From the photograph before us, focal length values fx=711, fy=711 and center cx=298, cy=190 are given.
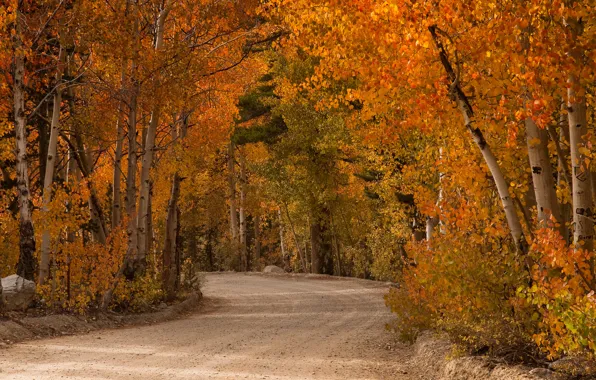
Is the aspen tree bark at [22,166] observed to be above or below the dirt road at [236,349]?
above

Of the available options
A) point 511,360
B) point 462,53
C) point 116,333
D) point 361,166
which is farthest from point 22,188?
point 361,166

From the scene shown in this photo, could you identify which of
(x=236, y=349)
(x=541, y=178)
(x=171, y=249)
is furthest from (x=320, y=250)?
(x=541, y=178)

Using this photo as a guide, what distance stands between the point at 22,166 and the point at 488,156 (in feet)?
31.6

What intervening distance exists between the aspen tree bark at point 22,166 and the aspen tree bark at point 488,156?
29.5 feet

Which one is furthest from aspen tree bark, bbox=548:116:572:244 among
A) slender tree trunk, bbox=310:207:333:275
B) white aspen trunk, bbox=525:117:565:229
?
slender tree trunk, bbox=310:207:333:275

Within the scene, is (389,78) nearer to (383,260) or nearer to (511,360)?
(511,360)

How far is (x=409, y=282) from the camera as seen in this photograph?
11.7 m

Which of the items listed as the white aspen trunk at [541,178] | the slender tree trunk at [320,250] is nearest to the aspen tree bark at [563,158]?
the white aspen trunk at [541,178]

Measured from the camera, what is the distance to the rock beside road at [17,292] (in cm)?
1348

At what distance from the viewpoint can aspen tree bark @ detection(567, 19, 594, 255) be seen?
724cm

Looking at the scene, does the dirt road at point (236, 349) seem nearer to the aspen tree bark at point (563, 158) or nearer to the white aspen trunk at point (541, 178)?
the white aspen trunk at point (541, 178)

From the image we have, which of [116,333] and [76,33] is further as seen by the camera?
[76,33]

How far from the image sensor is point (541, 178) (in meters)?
7.91

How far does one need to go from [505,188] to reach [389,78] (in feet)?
6.39
